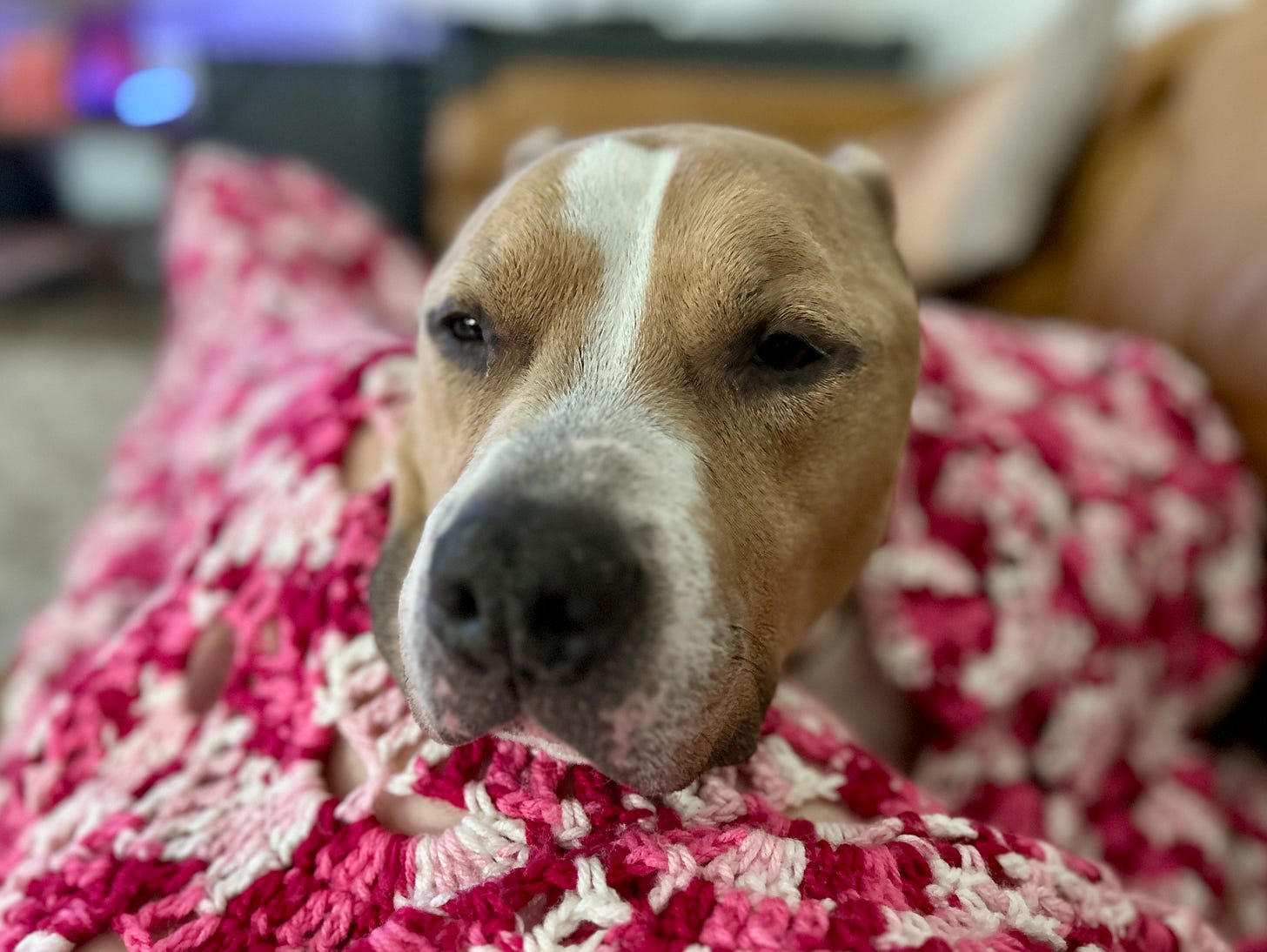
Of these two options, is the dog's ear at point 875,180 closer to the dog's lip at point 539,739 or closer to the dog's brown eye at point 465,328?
the dog's brown eye at point 465,328

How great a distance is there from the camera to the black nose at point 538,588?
82cm

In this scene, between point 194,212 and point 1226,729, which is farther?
point 194,212

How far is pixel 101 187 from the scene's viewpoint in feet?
23.9

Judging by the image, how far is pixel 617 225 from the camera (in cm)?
111

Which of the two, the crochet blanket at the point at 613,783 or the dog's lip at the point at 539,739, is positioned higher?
the dog's lip at the point at 539,739

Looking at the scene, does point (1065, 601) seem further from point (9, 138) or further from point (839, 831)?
point (9, 138)

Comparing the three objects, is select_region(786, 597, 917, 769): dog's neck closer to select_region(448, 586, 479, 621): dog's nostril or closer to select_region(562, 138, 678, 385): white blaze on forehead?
select_region(562, 138, 678, 385): white blaze on forehead

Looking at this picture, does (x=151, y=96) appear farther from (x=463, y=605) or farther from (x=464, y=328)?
(x=463, y=605)

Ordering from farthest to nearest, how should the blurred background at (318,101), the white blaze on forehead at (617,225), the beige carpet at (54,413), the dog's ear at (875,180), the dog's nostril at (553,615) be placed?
1. the blurred background at (318,101)
2. the beige carpet at (54,413)
3. the dog's ear at (875,180)
4. the white blaze on forehead at (617,225)
5. the dog's nostril at (553,615)

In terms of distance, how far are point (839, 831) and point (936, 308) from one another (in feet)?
4.80

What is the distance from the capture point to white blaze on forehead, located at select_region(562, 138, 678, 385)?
1.07 meters

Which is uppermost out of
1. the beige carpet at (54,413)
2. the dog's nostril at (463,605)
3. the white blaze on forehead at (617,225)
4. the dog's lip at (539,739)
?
the white blaze on forehead at (617,225)

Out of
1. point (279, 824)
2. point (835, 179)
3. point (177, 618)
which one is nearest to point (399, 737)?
point (279, 824)

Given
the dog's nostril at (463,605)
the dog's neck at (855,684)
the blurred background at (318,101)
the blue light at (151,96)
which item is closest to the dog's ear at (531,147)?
the dog's neck at (855,684)
